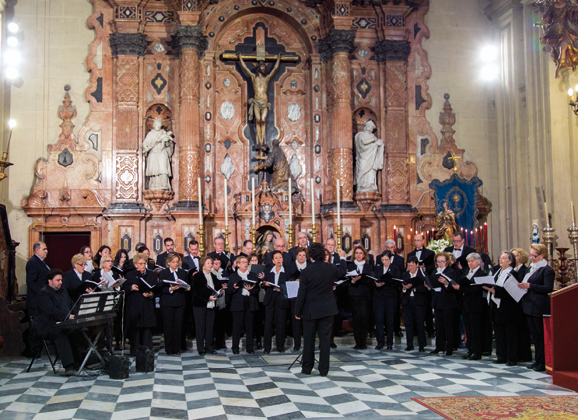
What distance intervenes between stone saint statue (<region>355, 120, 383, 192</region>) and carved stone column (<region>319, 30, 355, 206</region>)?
293mm

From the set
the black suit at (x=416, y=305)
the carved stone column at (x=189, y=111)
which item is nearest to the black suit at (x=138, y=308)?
the black suit at (x=416, y=305)

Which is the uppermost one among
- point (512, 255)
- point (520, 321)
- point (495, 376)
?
point (512, 255)

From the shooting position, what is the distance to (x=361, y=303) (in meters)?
9.20

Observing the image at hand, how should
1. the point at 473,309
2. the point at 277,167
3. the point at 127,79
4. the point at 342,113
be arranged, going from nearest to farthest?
the point at 473,309
the point at 127,79
the point at 342,113
the point at 277,167

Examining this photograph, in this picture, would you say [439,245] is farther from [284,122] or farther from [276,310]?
[284,122]

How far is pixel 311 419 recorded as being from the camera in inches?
208

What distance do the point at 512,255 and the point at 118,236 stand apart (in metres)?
8.20

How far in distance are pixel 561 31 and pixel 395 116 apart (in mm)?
3938

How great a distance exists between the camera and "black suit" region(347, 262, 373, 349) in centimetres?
912

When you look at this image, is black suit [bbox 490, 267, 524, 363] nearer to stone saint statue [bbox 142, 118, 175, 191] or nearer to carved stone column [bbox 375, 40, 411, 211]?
carved stone column [bbox 375, 40, 411, 211]

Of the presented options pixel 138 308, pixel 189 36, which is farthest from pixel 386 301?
pixel 189 36

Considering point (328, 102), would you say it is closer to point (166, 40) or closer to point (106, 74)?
point (166, 40)

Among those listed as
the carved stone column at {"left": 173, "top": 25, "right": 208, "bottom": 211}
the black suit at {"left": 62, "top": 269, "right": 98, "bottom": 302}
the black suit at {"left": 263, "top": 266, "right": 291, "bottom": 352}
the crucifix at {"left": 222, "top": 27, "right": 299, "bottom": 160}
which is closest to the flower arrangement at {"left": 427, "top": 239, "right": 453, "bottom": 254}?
the black suit at {"left": 263, "top": 266, "right": 291, "bottom": 352}

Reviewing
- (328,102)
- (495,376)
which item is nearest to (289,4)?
(328,102)
